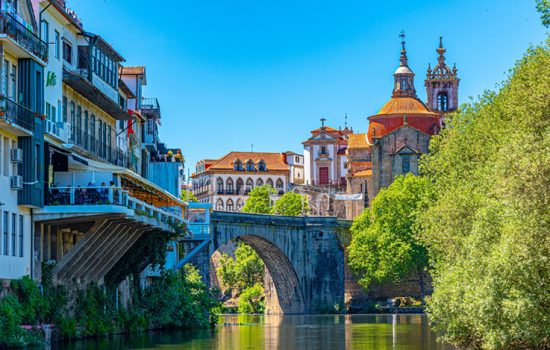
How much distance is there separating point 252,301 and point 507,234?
99813mm

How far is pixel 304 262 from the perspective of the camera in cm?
12525

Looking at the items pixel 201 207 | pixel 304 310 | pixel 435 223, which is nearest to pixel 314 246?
pixel 304 310

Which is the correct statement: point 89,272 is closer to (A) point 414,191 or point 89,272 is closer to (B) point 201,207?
(B) point 201,207

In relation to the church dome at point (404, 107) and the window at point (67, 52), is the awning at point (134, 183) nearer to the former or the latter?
the window at point (67, 52)

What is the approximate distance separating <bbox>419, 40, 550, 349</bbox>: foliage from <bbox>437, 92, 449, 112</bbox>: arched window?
397 ft

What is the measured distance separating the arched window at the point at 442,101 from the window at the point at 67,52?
416ft

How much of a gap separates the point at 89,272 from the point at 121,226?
3.24 metres

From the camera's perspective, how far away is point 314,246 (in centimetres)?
12600

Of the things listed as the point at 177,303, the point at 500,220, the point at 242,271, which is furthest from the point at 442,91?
the point at 500,220

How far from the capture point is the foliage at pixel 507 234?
134 feet

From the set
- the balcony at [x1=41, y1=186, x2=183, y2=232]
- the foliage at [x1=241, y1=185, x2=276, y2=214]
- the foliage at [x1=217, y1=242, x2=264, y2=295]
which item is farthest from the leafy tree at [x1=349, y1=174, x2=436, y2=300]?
the balcony at [x1=41, y1=186, x2=183, y2=232]

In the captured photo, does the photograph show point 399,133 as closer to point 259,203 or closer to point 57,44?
point 259,203

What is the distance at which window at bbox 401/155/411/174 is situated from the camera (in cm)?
15275

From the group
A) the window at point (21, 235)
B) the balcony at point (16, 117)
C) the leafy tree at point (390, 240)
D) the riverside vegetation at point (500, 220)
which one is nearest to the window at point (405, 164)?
the leafy tree at point (390, 240)
